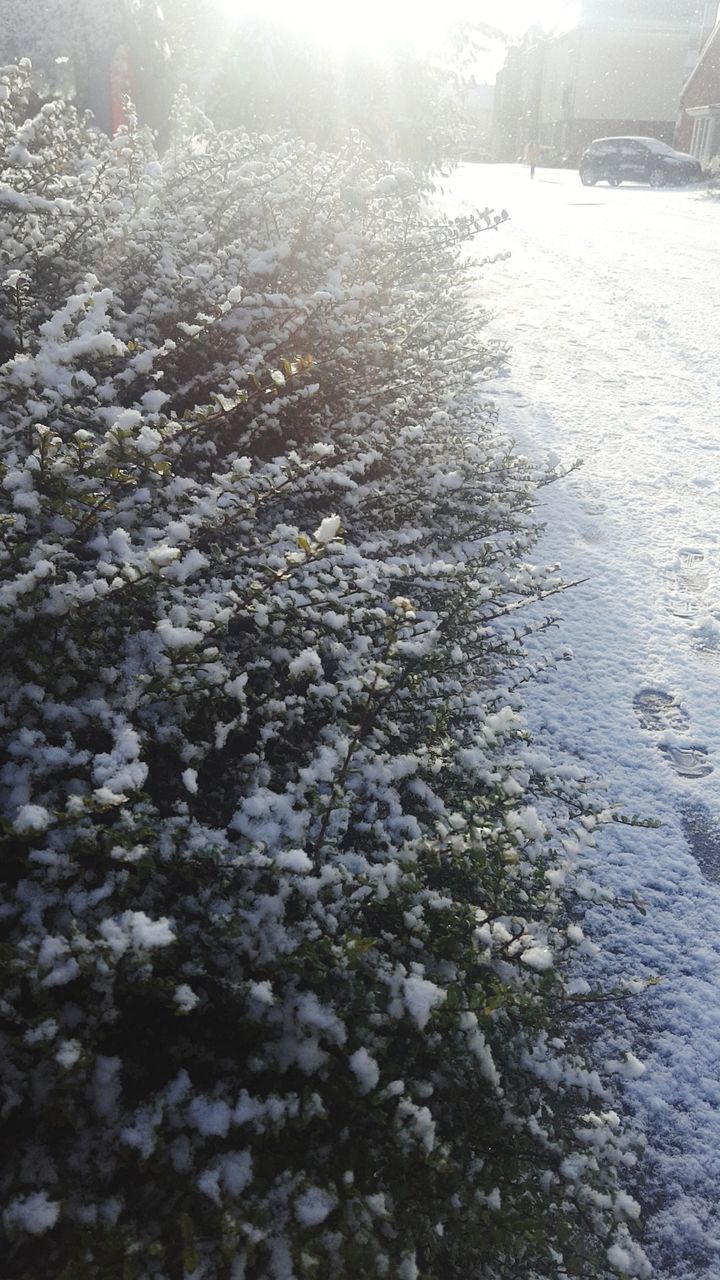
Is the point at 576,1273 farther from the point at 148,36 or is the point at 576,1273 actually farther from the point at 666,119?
the point at 666,119

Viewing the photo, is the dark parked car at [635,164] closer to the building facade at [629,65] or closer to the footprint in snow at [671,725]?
the building facade at [629,65]

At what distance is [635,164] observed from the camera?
2730cm

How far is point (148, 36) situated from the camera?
41.5 ft

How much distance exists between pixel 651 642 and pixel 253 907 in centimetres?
264

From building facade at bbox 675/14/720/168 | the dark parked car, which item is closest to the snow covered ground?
the dark parked car

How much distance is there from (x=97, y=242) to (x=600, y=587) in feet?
8.81

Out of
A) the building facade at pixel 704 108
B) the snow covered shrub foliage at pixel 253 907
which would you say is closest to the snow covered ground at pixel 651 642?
the snow covered shrub foliage at pixel 253 907

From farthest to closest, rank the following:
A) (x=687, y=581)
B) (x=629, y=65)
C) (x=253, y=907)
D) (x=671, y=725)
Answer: (x=629, y=65) < (x=687, y=581) < (x=671, y=725) < (x=253, y=907)

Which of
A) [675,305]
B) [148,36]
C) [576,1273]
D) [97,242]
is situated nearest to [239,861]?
[576,1273]

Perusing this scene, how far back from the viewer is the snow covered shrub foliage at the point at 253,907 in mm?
1377

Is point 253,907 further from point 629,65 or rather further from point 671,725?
point 629,65

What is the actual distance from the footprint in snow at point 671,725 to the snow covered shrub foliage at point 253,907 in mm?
580

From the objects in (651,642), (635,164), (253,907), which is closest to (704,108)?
(635,164)

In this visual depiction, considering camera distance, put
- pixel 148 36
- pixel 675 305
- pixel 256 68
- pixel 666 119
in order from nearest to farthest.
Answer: pixel 675 305 → pixel 256 68 → pixel 148 36 → pixel 666 119
